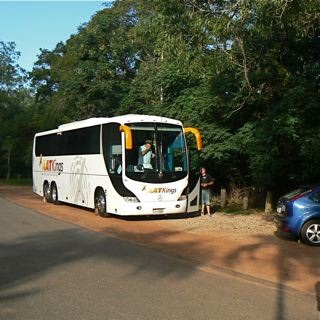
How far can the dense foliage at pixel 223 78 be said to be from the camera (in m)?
12.9

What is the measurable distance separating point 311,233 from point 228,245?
1.86m

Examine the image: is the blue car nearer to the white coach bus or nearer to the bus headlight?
the white coach bus

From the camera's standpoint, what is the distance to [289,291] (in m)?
8.30

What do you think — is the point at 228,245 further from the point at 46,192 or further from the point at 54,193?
the point at 46,192

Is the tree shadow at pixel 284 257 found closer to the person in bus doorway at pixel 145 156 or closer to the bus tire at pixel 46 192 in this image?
the person in bus doorway at pixel 145 156

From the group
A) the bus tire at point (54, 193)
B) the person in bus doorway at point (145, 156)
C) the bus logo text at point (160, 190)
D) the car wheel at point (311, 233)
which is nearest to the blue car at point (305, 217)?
the car wheel at point (311, 233)

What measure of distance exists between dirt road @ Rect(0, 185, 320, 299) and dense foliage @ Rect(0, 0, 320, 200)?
272cm

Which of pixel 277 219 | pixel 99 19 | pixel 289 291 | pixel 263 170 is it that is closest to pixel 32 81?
pixel 99 19

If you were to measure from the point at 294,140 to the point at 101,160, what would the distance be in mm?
6362

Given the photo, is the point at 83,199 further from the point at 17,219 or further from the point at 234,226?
the point at 234,226

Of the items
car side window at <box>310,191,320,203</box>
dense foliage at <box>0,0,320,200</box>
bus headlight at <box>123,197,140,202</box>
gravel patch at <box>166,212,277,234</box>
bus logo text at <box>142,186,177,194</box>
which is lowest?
gravel patch at <box>166,212,277,234</box>

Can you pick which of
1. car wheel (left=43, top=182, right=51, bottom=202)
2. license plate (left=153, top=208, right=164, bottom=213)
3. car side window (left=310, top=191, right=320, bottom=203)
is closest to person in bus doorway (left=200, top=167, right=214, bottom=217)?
license plate (left=153, top=208, right=164, bottom=213)

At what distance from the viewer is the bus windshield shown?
17609 millimetres

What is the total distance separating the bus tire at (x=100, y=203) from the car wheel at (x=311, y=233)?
26.6ft
